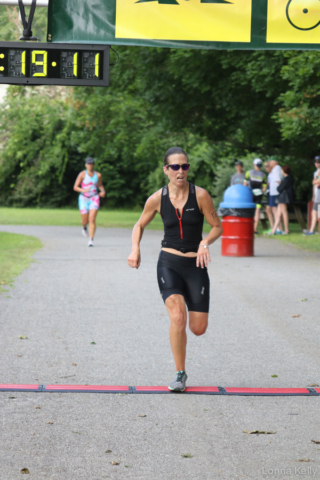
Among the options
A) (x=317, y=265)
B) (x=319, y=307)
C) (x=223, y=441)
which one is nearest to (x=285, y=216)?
(x=317, y=265)

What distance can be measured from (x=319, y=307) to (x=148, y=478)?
19.7 feet

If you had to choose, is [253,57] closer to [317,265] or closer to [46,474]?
[317,265]

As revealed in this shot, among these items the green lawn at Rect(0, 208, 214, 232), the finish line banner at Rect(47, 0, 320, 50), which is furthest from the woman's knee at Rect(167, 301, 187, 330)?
the green lawn at Rect(0, 208, 214, 232)

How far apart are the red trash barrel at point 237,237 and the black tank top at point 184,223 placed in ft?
30.0

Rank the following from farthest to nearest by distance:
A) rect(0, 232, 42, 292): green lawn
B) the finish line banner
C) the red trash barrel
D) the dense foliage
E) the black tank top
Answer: the dense foliage → the red trash barrel → rect(0, 232, 42, 292): green lawn → the finish line banner → the black tank top

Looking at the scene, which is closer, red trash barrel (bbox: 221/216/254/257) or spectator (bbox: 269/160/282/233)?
red trash barrel (bbox: 221/216/254/257)

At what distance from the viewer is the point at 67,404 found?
5148 mm

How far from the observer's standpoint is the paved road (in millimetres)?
4086

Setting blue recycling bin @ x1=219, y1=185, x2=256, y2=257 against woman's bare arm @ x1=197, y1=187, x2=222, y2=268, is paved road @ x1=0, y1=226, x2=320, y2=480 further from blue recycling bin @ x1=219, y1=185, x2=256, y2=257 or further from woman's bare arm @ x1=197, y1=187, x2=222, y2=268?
blue recycling bin @ x1=219, y1=185, x2=256, y2=257

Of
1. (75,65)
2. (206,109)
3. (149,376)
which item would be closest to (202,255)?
(149,376)

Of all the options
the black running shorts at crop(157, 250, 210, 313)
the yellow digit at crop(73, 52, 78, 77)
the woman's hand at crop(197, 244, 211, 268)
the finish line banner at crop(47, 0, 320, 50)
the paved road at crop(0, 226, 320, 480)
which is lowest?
the paved road at crop(0, 226, 320, 480)

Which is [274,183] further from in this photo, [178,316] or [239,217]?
[178,316]

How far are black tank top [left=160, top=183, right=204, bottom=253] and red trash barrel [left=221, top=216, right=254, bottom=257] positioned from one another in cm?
915

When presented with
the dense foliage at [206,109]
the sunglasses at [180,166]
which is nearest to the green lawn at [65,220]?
the dense foliage at [206,109]
